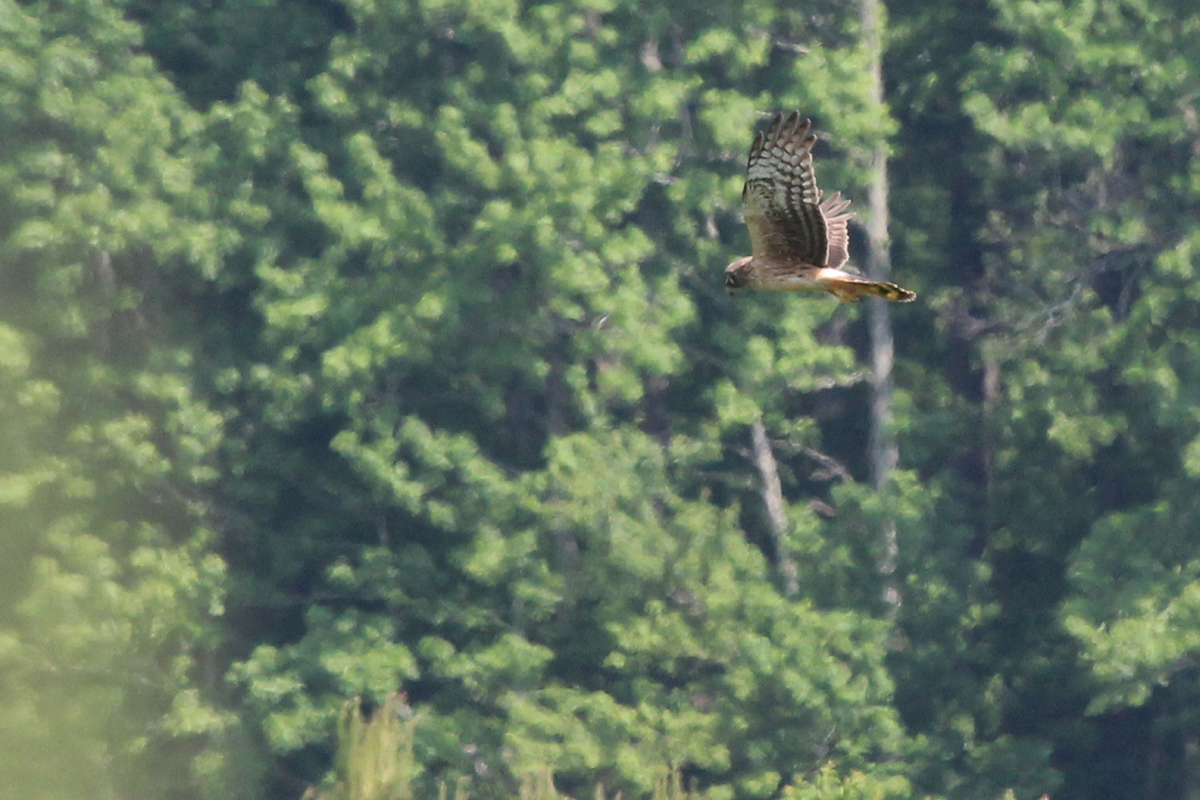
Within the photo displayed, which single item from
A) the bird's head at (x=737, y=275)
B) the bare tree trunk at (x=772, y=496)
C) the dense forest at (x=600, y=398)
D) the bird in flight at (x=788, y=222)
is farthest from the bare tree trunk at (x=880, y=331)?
the bird in flight at (x=788, y=222)

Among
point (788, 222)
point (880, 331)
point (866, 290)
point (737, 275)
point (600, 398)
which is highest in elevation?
point (880, 331)

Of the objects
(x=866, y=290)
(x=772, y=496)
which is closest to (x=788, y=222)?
(x=866, y=290)

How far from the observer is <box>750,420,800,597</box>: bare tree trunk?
2012 centimetres

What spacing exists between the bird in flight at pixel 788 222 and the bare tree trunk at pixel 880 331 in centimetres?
1040

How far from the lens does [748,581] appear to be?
19.5 metres

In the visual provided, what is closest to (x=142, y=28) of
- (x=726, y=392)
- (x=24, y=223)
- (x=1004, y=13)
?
(x=24, y=223)

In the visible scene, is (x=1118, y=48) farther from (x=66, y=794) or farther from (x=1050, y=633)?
(x=66, y=794)

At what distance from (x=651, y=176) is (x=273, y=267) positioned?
10.9ft

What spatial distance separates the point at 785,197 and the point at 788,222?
14 centimetres

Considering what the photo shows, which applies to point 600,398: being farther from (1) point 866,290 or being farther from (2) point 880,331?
(1) point 866,290

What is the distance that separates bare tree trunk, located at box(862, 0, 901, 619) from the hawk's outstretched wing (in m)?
10.5

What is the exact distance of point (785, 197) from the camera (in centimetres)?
813

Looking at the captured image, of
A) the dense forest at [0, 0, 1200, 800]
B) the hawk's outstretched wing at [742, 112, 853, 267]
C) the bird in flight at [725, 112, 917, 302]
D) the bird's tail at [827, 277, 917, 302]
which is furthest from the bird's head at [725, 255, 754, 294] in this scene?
the dense forest at [0, 0, 1200, 800]

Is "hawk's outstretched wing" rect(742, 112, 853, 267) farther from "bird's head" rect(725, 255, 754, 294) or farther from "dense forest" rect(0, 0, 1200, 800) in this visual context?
"dense forest" rect(0, 0, 1200, 800)
